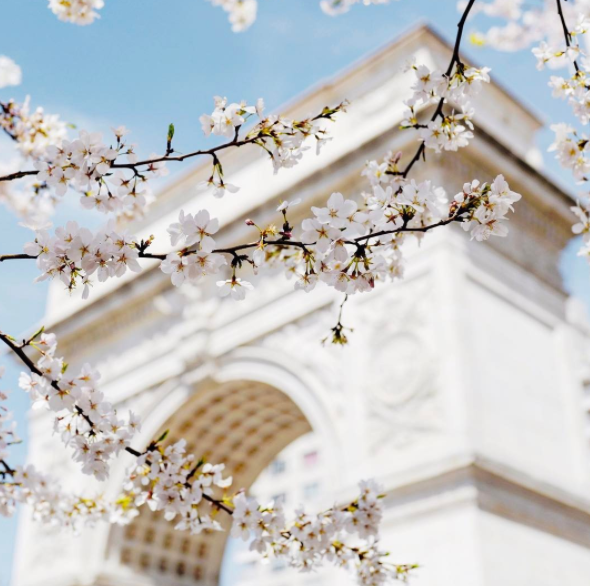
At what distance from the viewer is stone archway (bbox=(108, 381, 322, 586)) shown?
1332 centimetres

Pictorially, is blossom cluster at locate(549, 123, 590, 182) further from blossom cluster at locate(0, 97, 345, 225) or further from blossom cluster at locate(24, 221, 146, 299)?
blossom cluster at locate(24, 221, 146, 299)

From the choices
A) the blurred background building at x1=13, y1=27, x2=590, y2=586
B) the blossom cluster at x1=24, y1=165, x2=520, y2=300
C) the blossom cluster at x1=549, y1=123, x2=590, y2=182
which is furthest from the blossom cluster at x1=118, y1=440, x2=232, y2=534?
the blurred background building at x1=13, y1=27, x2=590, y2=586

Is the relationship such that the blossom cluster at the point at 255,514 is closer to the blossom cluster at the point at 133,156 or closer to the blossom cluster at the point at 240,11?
the blossom cluster at the point at 133,156

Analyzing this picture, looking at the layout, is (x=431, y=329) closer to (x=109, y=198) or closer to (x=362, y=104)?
(x=362, y=104)

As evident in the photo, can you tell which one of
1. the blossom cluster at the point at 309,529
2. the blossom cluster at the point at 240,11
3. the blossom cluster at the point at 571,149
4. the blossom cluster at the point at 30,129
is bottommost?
the blossom cluster at the point at 309,529

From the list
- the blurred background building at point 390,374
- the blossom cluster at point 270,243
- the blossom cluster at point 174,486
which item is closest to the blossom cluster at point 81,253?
the blossom cluster at point 270,243

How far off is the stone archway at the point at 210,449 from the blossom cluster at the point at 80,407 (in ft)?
30.2

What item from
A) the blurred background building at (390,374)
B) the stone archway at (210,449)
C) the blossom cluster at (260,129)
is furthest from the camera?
the stone archway at (210,449)

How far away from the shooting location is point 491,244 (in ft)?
36.9

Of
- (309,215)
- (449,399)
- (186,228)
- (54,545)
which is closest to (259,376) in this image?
(309,215)

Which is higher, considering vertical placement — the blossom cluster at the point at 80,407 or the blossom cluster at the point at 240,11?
the blossom cluster at the point at 240,11

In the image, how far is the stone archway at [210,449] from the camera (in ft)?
43.7

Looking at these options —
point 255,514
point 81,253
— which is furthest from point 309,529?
point 81,253

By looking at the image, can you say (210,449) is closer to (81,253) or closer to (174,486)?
(174,486)
